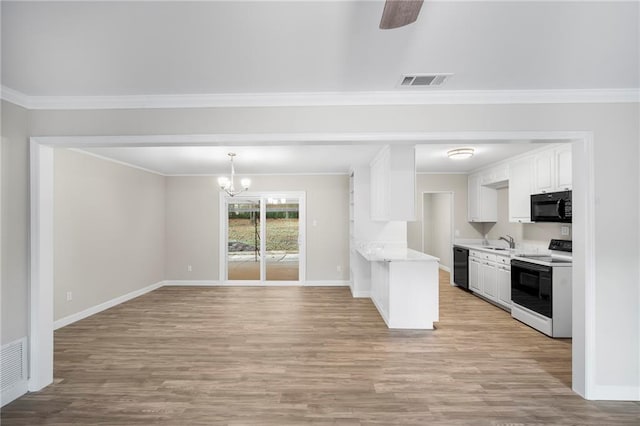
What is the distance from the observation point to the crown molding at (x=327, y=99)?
2572mm

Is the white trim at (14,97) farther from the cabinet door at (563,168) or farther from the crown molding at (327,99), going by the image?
the cabinet door at (563,168)

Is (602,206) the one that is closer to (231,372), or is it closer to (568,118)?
(568,118)

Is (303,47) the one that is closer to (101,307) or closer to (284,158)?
(284,158)

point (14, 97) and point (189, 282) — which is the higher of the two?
point (14, 97)

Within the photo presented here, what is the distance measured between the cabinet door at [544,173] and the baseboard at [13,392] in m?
6.40

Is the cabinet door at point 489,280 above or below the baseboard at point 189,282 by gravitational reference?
above

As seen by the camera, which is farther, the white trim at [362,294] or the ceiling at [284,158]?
the white trim at [362,294]

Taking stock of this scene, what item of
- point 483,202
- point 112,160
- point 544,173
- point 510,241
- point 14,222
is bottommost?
point 510,241

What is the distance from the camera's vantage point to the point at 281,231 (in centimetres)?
698

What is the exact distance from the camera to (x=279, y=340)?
12.3 ft

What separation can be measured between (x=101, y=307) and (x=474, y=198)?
24.0ft

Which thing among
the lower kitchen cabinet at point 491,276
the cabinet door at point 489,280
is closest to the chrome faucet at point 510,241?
the lower kitchen cabinet at point 491,276

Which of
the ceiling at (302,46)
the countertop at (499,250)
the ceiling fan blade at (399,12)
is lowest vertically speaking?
the countertop at (499,250)

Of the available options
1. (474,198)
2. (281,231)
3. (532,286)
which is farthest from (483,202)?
(281,231)
